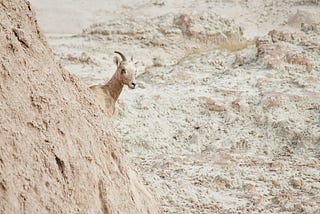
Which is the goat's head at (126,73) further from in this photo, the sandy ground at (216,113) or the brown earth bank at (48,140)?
the brown earth bank at (48,140)

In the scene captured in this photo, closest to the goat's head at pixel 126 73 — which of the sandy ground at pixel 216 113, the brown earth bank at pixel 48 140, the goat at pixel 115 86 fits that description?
the goat at pixel 115 86

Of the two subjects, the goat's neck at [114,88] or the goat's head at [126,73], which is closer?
the goat's neck at [114,88]

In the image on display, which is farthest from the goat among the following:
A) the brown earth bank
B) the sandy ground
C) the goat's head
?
the brown earth bank

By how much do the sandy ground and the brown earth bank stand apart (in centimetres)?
328

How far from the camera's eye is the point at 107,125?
5004mm

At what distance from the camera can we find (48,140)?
415cm

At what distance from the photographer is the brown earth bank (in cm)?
385

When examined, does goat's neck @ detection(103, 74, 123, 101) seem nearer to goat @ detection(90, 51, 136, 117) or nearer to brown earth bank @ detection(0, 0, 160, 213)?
goat @ detection(90, 51, 136, 117)

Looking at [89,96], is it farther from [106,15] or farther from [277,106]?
[106,15]

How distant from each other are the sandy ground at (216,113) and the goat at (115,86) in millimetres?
721

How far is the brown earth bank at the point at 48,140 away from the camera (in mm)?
3854

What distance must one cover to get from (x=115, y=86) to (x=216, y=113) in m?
Result: 2.07

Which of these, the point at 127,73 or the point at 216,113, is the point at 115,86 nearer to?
the point at 127,73

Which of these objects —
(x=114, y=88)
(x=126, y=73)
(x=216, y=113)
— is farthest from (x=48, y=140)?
(x=216, y=113)
